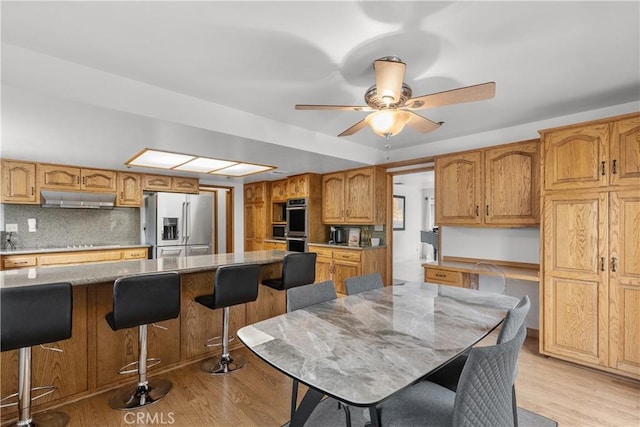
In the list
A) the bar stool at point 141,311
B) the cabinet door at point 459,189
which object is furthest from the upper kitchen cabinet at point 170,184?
the cabinet door at point 459,189

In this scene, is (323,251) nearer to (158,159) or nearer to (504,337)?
(158,159)

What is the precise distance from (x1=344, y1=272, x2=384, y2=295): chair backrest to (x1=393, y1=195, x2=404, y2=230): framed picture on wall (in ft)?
19.2

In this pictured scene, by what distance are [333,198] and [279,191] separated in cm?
130

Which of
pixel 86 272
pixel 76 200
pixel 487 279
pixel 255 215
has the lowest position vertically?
pixel 487 279

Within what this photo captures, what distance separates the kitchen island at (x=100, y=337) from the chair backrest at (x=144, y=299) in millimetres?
157

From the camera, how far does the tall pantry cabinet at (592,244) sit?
2.40 m

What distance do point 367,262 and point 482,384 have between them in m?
3.68

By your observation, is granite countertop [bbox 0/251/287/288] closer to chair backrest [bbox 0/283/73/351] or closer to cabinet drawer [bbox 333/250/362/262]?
chair backrest [bbox 0/283/73/351]

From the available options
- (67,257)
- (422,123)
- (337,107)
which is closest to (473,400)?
(337,107)

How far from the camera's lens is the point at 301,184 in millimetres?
5582

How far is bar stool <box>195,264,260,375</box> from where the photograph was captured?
2.48m

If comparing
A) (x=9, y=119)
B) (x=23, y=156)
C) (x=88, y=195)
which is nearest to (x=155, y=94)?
(x=9, y=119)

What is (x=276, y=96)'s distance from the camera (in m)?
2.59

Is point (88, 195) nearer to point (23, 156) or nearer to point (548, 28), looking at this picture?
point (23, 156)
